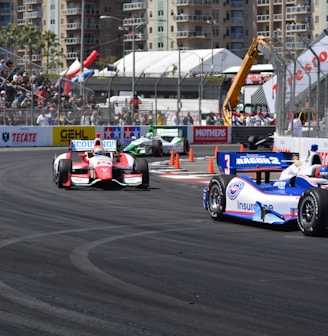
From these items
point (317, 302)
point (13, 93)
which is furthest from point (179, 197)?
point (13, 93)

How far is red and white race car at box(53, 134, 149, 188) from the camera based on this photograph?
66.7 ft

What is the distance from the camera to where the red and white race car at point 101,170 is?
66.7ft

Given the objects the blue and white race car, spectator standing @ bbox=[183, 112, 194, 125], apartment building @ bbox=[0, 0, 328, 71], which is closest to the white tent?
apartment building @ bbox=[0, 0, 328, 71]

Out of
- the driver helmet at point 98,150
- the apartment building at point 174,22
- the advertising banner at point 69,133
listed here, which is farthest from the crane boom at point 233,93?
the apartment building at point 174,22

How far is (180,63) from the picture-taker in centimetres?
8181

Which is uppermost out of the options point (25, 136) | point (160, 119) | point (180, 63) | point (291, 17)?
point (291, 17)

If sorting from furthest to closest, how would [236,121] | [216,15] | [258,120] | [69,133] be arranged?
[216,15] < [236,121] < [258,120] < [69,133]

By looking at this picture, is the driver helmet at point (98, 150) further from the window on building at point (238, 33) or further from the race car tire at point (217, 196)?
the window on building at point (238, 33)

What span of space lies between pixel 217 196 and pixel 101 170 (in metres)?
6.03

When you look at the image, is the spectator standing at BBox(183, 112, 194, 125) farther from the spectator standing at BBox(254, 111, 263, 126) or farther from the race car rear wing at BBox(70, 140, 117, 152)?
the race car rear wing at BBox(70, 140, 117, 152)

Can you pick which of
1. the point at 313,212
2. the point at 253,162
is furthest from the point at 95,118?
the point at 313,212

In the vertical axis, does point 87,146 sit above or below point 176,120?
above

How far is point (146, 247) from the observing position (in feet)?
37.2

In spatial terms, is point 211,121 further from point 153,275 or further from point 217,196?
point 153,275
